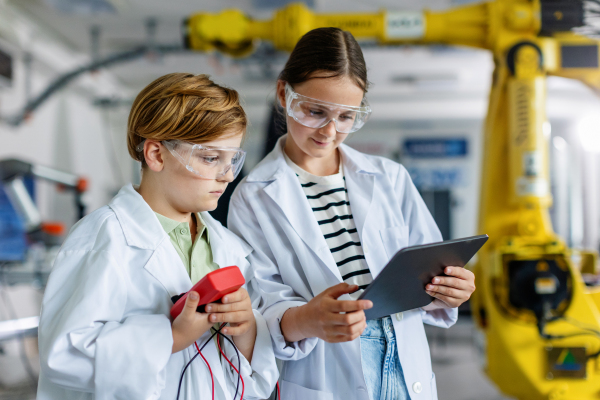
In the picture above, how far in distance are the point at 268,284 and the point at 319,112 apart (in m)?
0.42

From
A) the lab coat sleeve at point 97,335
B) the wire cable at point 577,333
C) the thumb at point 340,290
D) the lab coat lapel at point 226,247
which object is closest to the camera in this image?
the lab coat sleeve at point 97,335

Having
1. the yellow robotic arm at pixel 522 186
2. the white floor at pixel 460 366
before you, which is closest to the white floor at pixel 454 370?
the white floor at pixel 460 366

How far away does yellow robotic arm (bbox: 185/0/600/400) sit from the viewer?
7.09 feet

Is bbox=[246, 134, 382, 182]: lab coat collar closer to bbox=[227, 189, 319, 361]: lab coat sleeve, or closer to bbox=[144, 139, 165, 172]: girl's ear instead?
bbox=[227, 189, 319, 361]: lab coat sleeve

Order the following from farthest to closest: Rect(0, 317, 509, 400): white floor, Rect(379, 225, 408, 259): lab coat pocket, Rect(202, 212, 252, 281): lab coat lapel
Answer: Rect(0, 317, 509, 400): white floor < Rect(379, 225, 408, 259): lab coat pocket < Rect(202, 212, 252, 281): lab coat lapel

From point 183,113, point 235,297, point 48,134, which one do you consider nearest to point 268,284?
point 235,297

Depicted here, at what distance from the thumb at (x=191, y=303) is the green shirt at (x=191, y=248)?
0.51ft

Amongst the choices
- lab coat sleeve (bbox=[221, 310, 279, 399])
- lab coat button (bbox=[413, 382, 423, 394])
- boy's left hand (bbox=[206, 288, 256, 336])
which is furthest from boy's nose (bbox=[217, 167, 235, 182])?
lab coat button (bbox=[413, 382, 423, 394])

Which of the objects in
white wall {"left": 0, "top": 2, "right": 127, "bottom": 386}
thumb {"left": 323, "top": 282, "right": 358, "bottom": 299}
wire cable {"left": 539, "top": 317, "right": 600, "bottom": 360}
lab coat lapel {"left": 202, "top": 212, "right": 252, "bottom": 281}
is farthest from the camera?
white wall {"left": 0, "top": 2, "right": 127, "bottom": 386}

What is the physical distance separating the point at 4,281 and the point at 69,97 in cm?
367

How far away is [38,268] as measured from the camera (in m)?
3.27

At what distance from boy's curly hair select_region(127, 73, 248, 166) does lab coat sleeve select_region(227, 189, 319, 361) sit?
0.76ft

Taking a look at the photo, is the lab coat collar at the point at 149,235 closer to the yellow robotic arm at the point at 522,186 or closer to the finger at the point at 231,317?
the finger at the point at 231,317

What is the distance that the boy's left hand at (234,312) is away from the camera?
32.2 inches
